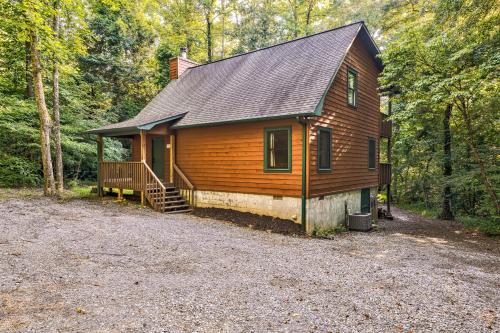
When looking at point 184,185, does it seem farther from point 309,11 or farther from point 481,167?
point 309,11

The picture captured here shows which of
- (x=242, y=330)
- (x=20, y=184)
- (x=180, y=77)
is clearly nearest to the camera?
(x=242, y=330)

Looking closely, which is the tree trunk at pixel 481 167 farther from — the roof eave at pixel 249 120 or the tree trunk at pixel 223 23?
the tree trunk at pixel 223 23

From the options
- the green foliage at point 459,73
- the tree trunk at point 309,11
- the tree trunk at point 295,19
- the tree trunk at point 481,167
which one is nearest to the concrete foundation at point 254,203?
the green foliage at point 459,73

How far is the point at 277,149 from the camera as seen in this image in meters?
9.88

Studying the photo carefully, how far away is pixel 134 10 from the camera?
2291 centimetres

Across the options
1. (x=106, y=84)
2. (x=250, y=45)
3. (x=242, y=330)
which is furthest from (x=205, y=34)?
(x=242, y=330)

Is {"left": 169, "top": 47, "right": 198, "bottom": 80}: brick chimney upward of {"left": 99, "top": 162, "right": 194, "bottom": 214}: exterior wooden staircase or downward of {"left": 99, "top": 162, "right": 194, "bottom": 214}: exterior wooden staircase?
upward

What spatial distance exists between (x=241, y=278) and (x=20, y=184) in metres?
16.2

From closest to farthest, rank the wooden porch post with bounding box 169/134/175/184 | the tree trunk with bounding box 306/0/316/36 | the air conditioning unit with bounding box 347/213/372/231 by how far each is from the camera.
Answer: the air conditioning unit with bounding box 347/213/372/231
the wooden porch post with bounding box 169/134/175/184
the tree trunk with bounding box 306/0/316/36

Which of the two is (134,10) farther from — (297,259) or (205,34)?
(297,259)

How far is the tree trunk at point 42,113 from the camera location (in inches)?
476

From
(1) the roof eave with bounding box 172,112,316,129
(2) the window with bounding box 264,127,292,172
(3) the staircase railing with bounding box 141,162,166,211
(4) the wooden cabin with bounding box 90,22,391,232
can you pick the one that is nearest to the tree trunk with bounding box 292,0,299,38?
(4) the wooden cabin with bounding box 90,22,391,232

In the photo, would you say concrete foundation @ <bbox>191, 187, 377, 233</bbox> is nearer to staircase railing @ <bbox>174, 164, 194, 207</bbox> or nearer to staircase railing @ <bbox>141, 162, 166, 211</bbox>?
staircase railing @ <bbox>174, 164, 194, 207</bbox>

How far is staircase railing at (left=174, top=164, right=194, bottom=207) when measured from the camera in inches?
468
